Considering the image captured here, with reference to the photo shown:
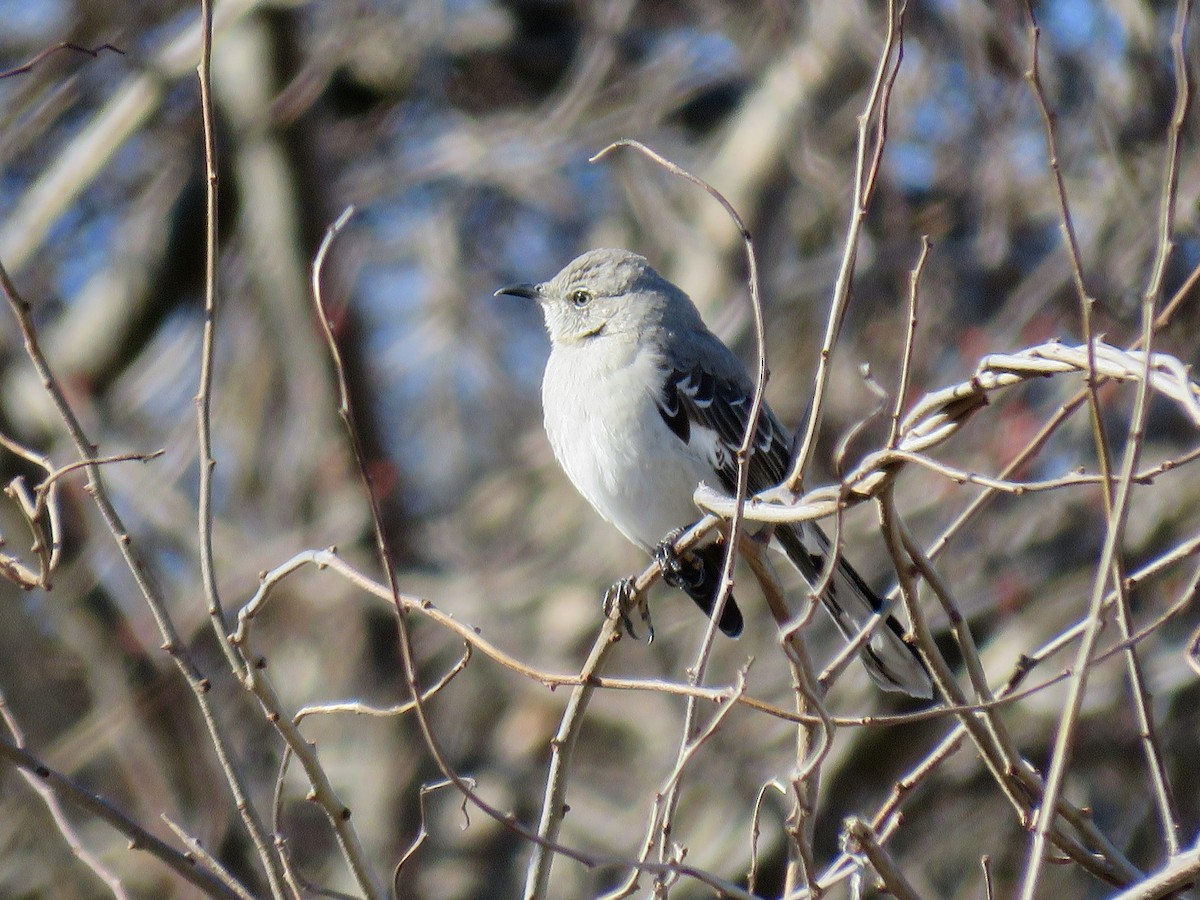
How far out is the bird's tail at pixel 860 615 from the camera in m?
4.07

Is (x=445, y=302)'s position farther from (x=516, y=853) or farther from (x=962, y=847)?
(x=962, y=847)

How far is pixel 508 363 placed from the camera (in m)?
10.5

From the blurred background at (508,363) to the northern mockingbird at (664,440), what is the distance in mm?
2330

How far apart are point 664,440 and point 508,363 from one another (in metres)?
5.64

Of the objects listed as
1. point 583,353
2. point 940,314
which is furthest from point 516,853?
point 583,353

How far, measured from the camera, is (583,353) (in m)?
5.33

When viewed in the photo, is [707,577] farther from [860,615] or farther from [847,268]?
[847,268]

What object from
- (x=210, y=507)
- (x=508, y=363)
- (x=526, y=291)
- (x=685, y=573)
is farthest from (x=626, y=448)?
(x=508, y=363)

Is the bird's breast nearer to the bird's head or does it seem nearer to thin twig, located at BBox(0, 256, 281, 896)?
the bird's head

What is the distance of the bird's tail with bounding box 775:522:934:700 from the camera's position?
160 inches

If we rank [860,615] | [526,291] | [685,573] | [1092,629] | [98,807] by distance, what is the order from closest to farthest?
[1092,629] < [98,807] < [860,615] < [685,573] < [526,291]

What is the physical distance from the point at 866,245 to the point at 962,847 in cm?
382

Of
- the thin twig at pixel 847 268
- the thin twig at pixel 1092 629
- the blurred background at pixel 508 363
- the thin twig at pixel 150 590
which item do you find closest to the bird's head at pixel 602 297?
the blurred background at pixel 508 363

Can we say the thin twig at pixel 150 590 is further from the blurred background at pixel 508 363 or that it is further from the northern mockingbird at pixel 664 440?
the blurred background at pixel 508 363
